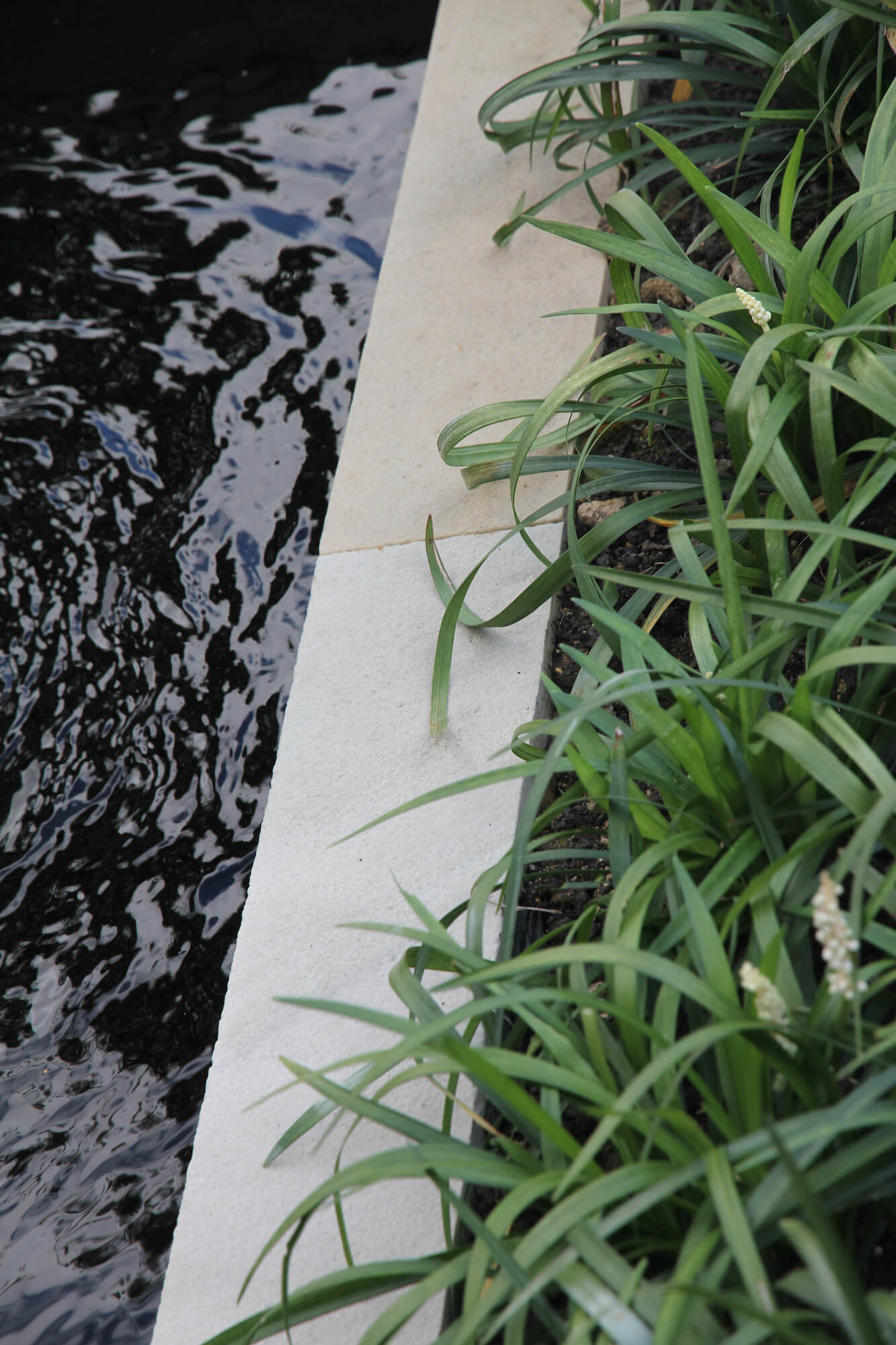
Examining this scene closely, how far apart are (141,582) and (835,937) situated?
1.81m

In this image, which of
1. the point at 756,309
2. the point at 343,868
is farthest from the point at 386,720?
the point at 756,309

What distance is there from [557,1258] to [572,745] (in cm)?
66

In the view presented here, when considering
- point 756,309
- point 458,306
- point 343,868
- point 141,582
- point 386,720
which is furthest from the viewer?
point 458,306

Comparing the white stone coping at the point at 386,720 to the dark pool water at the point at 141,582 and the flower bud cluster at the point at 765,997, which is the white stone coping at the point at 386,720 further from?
the flower bud cluster at the point at 765,997

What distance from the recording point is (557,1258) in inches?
41.8

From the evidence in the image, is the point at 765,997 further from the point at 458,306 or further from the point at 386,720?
the point at 458,306

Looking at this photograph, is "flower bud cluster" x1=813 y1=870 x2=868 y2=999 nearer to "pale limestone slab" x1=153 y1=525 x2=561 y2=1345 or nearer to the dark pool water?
"pale limestone slab" x1=153 y1=525 x2=561 y2=1345

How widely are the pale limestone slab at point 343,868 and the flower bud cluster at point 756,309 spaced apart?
26.1 inches

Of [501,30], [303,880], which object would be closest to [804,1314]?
[303,880]

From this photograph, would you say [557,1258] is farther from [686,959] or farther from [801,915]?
[801,915]

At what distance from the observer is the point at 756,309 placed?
1.54 metres

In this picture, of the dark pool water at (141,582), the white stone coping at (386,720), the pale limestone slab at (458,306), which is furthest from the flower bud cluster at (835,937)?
the pale limestone slab at (458,306)

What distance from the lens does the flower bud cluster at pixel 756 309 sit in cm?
153

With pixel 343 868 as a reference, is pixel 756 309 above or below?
above
